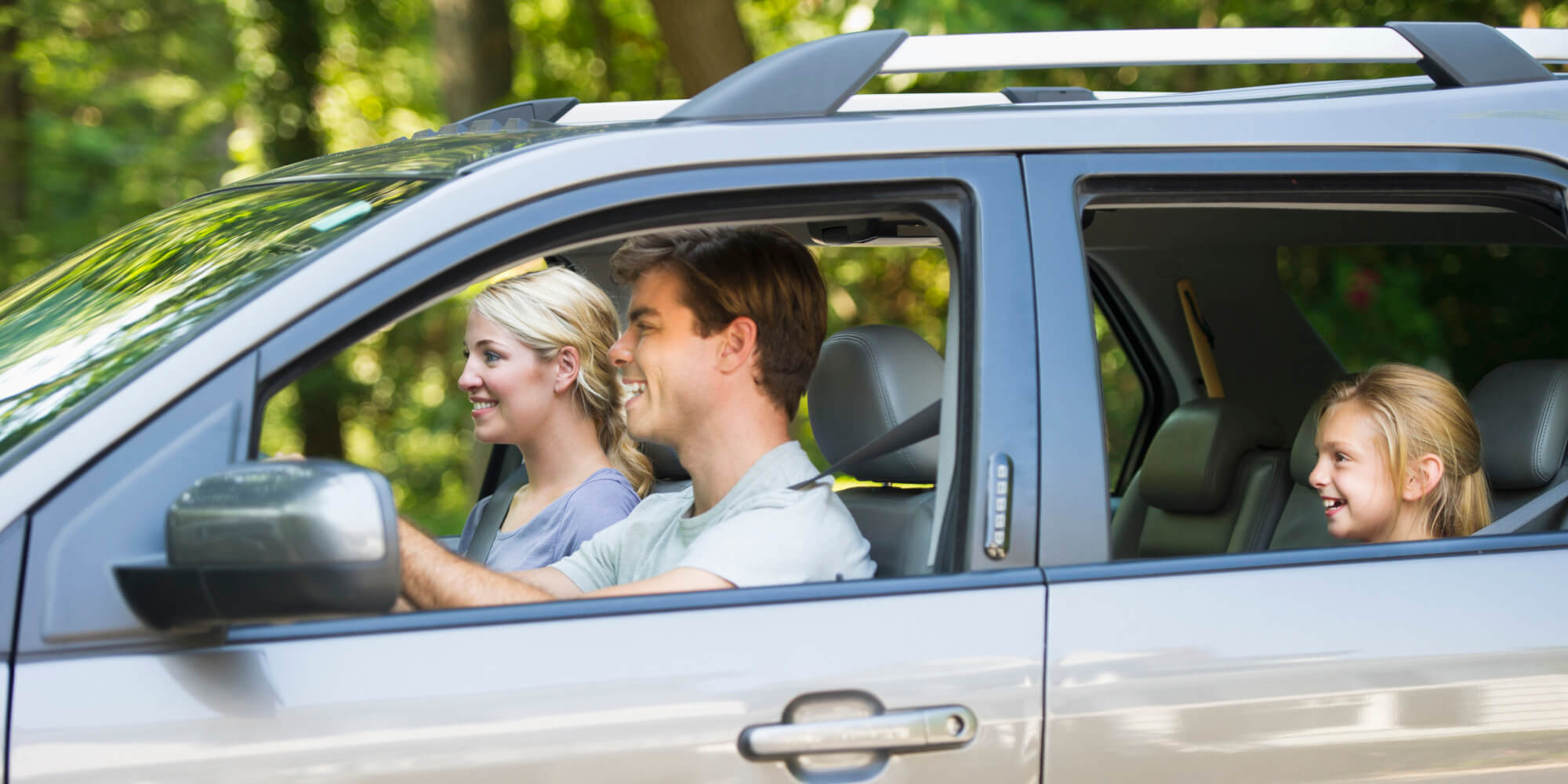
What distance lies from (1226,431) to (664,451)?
1.29 metres

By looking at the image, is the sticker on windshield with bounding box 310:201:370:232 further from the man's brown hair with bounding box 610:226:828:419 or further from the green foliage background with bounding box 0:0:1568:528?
the green foliage background with bounding box 0:0:1568:528

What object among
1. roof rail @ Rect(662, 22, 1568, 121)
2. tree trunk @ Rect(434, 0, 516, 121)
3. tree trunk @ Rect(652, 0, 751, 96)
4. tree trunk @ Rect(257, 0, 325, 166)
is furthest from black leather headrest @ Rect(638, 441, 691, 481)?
tree trunk @ Rect(257, 0, 325, 166)

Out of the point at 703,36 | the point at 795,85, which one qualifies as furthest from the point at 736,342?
the point at 703,36

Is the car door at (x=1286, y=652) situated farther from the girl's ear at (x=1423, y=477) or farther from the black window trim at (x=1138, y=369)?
the black window trim at (x=1138, y=369)

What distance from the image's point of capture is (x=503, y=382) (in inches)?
109

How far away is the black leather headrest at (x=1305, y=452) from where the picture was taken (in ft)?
9.53

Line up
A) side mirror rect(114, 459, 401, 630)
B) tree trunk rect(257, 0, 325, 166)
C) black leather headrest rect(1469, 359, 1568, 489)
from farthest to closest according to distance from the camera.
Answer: tree trunk rect(257, 0, 325, 166) → black leather headrest rect(1469, 359, 1568, 489) → side mirror rect(114, 459, 401, 630)

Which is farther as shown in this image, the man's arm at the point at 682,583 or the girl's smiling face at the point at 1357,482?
the girl's smiling face at the point at 1357,482

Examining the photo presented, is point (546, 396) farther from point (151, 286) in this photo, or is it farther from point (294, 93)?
point (294, 93)

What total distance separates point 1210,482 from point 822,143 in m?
1.81

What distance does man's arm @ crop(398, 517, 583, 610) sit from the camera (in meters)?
1.75

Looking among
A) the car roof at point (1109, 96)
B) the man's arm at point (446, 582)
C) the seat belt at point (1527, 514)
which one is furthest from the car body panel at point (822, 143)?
the seat belt at point (1527, 514)

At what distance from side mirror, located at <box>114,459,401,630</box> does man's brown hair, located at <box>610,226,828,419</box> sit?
825mm

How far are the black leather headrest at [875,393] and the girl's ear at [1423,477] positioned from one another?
0.87 metres
